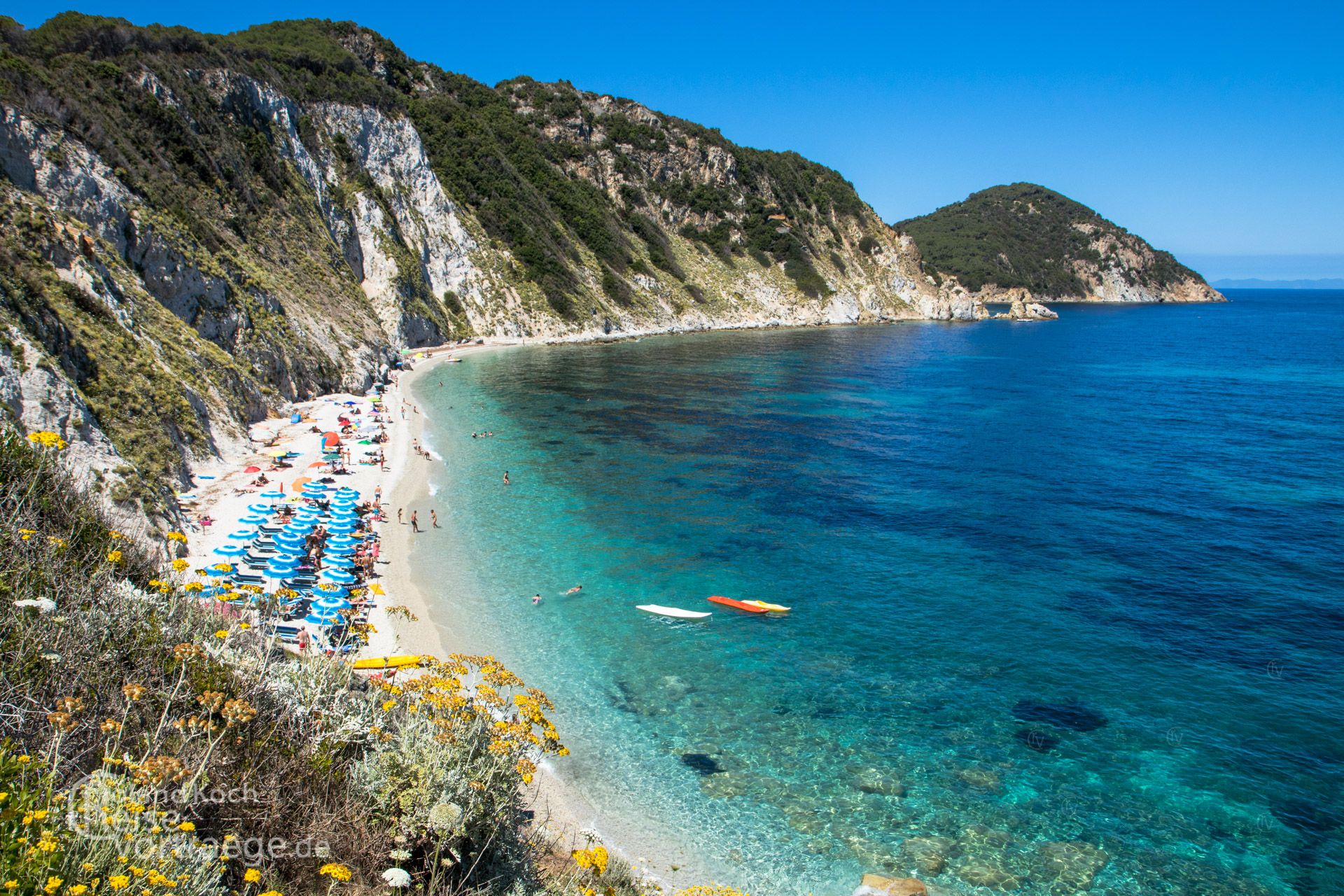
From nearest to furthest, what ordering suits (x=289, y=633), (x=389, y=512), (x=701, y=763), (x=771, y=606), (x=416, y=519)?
(x=701, y=763) → (x=289, y=633) → (x=771, y=606) → (x=416, y=519) → (x=389, y=512)

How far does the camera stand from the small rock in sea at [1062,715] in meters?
19.3

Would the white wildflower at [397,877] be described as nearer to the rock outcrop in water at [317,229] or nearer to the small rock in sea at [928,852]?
the small rock in sea at [928,852]

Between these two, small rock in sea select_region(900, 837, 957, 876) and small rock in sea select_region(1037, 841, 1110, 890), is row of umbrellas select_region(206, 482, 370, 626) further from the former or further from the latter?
small rock in sea select_region(1037, 841, 1110, 890)

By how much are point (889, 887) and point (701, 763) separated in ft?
17.0

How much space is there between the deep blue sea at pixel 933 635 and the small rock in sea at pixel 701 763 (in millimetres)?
70

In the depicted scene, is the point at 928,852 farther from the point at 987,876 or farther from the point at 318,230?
the point at 318,230

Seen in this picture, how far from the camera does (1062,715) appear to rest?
64.7 feet

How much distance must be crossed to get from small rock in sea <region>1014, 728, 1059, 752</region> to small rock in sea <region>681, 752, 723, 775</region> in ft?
25.9

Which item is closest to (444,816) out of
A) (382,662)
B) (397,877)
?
(397,877)

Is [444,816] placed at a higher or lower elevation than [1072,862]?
higher

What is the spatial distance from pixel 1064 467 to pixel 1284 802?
1184 inches

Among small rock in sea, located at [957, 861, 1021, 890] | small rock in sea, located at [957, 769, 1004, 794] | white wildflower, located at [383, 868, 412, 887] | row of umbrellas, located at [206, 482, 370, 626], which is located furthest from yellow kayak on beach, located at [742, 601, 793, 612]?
white wildflower, located at [383, 868, 412, 887]

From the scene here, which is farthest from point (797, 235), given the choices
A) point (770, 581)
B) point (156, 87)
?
point (770, 581)

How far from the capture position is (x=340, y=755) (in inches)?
341
